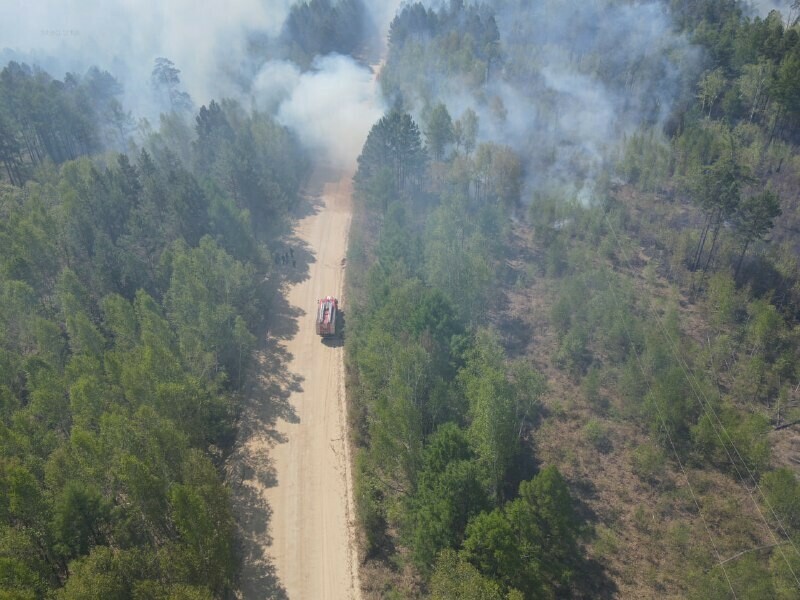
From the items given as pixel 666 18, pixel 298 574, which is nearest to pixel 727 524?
pixel 298 574

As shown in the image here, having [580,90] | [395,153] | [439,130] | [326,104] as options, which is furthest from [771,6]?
[326,104]

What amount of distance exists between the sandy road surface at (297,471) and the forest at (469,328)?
1.93 m

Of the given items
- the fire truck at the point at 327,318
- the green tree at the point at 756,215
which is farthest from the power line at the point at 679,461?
the fire truck at the point at 327,318

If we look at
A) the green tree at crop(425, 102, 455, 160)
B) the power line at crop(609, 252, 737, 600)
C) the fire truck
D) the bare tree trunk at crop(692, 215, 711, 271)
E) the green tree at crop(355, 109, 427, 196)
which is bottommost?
the power line at crop(609, 252, 737, 600)

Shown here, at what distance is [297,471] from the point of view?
43.0m

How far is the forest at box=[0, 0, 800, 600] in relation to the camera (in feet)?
104

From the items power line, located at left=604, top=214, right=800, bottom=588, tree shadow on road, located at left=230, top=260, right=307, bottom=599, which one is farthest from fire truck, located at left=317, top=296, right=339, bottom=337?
power line, located at left=604, top=214, right=800, bottom=588

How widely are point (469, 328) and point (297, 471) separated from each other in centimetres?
2037

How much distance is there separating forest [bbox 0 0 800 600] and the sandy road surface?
193cm

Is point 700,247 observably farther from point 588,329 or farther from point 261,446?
point 261,446

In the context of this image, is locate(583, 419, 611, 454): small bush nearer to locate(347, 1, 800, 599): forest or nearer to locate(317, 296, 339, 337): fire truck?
locate(347, 1, 800, 599): forest

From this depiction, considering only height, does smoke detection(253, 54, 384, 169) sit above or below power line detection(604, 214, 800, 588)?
above

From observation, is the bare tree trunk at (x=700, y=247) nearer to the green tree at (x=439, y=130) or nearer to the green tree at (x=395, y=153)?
the green tree at (x=439, y=130)

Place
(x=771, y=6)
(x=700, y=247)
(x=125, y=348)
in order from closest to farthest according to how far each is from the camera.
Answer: (x=125, y=348) < (x=700, y=247) < (x=771, y=6)
